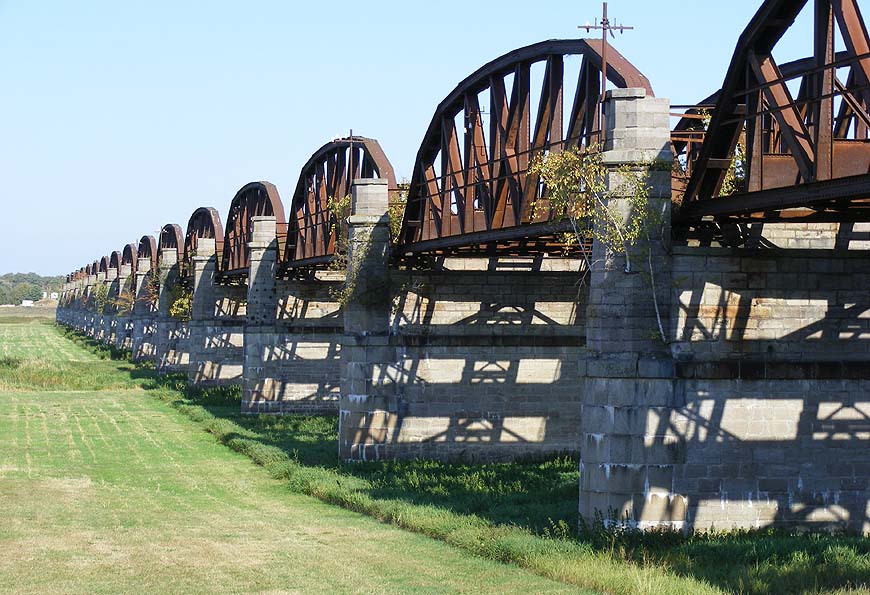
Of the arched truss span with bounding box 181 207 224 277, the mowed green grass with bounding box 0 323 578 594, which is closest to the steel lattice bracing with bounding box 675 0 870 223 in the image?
the mowed green grass with bounding box 0 323 578 594

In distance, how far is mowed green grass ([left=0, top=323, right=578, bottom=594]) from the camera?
706 inches

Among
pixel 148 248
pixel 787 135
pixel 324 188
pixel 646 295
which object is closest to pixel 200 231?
pixel 148 248

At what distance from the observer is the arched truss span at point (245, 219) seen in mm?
52875

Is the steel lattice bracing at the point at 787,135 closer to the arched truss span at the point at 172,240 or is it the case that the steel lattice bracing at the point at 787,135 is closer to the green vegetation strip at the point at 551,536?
the green vegetation strip at the point at 551,536

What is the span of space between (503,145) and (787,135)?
37.1 ft

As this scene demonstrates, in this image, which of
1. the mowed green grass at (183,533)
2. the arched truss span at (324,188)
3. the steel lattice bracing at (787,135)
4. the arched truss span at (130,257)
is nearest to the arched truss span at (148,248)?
the arched truss span at (130,257)

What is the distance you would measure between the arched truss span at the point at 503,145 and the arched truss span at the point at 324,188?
123 inches

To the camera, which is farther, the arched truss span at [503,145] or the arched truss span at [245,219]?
the arched truss span at [245,219]

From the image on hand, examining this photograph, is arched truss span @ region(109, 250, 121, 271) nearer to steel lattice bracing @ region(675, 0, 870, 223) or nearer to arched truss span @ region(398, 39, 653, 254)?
arched truss span @ region(398, 39, 653, 254)

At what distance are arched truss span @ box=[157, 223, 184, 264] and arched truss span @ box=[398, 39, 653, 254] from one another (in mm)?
45309

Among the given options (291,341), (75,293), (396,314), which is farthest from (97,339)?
(396,314)

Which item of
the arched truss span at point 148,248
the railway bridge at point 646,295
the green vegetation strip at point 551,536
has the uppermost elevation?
the arched truss span at point 148,248

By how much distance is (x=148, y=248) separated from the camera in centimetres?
9319

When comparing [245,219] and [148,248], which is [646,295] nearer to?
[245,219]
